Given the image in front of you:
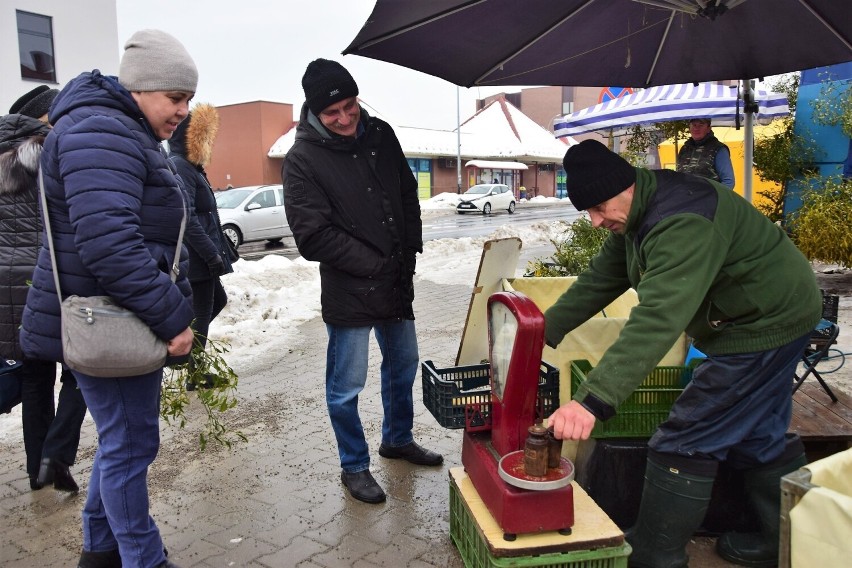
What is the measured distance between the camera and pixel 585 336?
3.39 meters

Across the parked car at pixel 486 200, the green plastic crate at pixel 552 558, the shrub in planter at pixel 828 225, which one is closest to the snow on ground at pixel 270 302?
the green plastic crate at pixel 552 558

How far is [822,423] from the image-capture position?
3.22 m

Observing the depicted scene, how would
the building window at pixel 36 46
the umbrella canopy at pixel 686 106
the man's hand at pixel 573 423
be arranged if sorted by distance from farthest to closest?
the building window at pixel 36 46 < the umbrella canopy at pixel 686 106 < the man's hand at pixel 573 423

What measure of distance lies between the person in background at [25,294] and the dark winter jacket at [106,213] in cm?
97

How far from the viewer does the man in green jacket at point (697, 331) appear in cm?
222

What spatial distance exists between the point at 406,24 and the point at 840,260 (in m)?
6.04

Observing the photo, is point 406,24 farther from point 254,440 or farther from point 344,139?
point 254,440

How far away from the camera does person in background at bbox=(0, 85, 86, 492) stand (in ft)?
10.8

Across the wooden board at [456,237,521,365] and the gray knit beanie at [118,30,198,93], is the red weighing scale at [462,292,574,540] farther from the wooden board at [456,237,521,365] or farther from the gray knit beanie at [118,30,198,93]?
the gray knit beanie at [118,30,198,93]

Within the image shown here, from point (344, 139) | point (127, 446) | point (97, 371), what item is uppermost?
point (344, 139)

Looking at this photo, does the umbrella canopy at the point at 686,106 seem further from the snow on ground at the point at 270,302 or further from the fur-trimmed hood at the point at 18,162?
the fur-trimmed hood at the point at 18,162

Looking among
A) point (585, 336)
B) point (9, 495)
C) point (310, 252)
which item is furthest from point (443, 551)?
point (9, 495)

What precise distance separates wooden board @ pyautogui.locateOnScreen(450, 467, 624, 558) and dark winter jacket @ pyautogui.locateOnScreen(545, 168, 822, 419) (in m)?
0.48

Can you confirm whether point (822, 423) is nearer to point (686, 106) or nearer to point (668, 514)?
point (668, 514)
